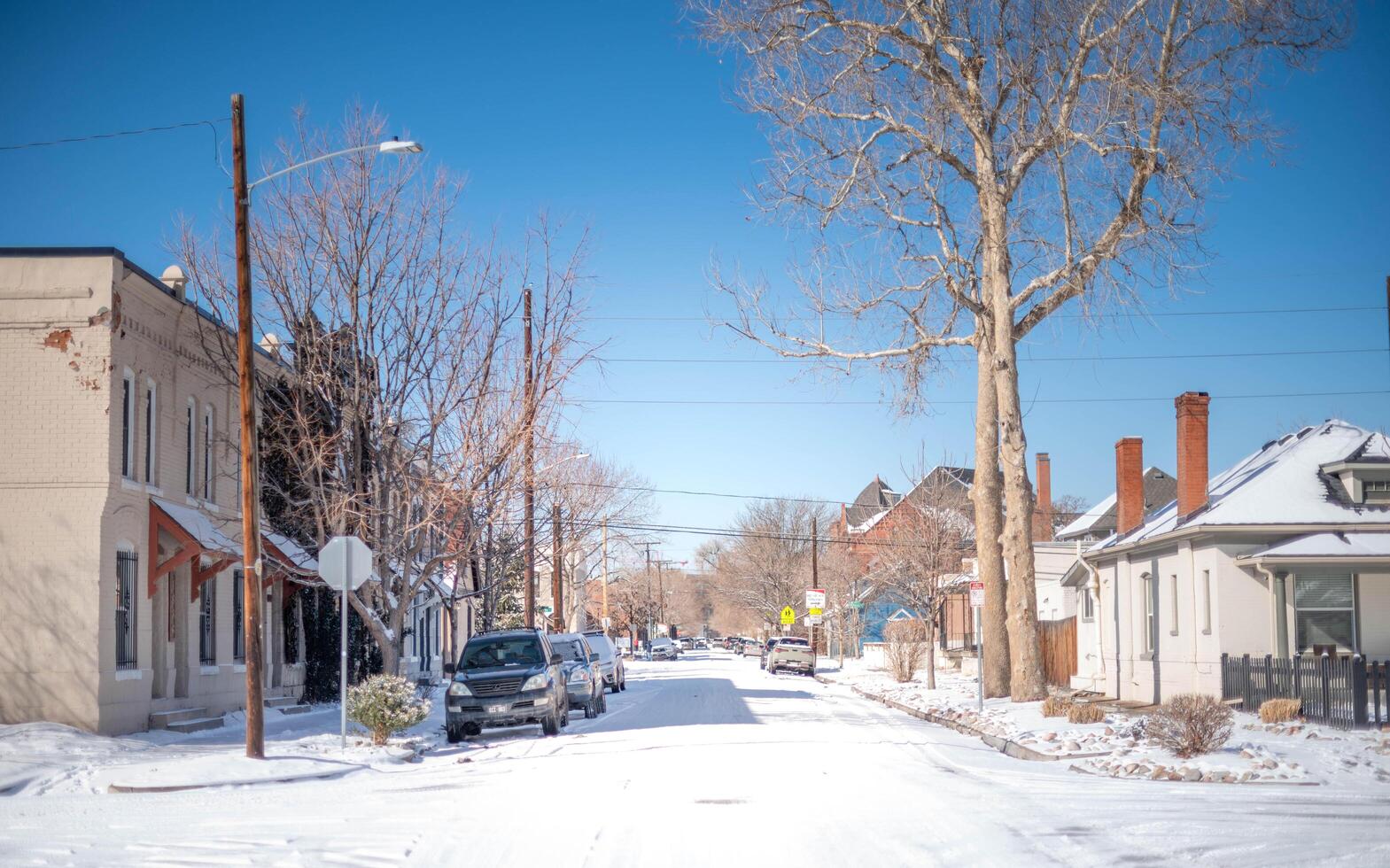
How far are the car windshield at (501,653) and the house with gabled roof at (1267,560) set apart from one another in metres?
13.8

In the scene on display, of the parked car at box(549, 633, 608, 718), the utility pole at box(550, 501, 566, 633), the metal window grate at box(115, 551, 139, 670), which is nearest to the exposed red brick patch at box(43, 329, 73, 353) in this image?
the metal window grate at box(115, 551, 139, 670)

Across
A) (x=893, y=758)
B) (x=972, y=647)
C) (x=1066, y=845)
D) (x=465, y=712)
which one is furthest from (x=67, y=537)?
(x=972, y=647)

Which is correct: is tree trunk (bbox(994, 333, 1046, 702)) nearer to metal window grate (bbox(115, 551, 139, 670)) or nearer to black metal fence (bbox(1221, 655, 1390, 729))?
black metal fence (bbox(1221, 655, 1390, 729))

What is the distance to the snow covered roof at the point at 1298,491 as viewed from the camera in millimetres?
27203

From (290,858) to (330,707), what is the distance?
24.3 meters

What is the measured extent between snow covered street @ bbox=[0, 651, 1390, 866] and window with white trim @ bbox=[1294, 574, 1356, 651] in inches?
403

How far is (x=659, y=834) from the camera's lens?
1111 cm

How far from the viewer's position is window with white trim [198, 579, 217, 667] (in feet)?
90.9

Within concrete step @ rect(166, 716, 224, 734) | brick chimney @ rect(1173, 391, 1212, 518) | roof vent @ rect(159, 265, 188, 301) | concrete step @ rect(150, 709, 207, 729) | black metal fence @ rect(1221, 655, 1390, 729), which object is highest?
roof vent @ rect(159, 265, 188, 301)

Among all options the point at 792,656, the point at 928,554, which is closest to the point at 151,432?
the point at 928,554

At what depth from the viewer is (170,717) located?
24.1 m

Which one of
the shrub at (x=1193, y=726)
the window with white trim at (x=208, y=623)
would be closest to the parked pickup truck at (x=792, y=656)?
the window with white trim at (x=208, y=623)

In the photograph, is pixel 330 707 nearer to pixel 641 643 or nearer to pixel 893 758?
pixel 893 758

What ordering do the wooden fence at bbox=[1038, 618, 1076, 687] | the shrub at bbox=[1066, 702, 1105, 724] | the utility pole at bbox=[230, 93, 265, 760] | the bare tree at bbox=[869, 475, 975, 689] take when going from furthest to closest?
1. the wooden fence at bbox=[1038, 618, 1076, 687]
2. the bare tree at bbox=[869, 475, 975, 689]
3. the shrub at bbox=[1066, 702, 1105, 724]
4. the utility pole at bbox=[230, 93, 265, 760]
